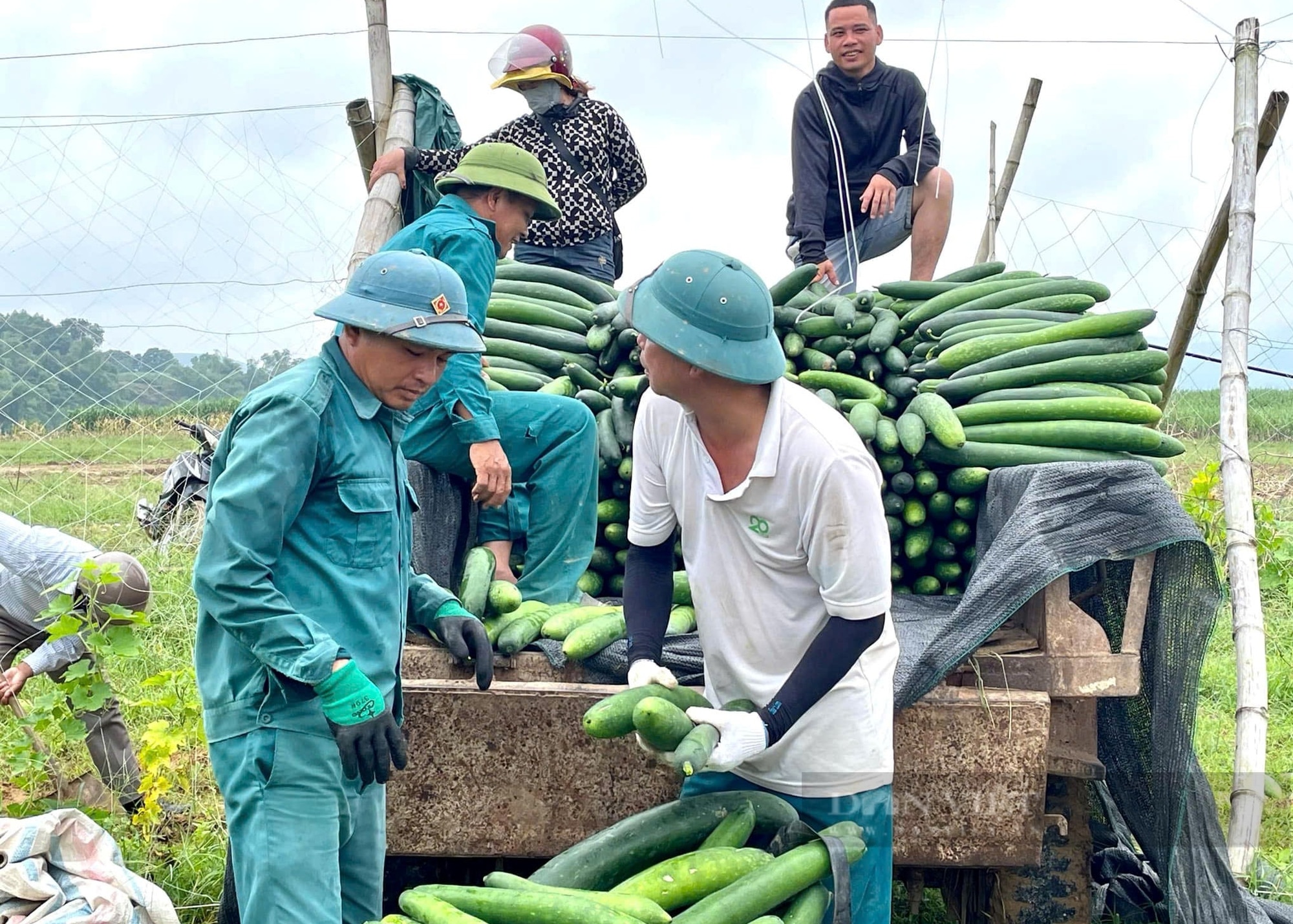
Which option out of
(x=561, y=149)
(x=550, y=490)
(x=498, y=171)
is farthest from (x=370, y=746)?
(x=561, y=149)

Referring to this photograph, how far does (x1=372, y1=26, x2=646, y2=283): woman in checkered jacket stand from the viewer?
5746 millimetres

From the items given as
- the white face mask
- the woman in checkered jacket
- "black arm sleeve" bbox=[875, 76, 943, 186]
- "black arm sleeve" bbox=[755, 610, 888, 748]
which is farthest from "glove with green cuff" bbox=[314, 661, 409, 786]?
"black arm sleeve" bbox=[875, 76, 943, 186]

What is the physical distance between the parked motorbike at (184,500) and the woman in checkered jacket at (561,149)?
120 inches

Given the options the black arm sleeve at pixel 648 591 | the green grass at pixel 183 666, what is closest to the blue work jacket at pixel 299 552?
the black arm sleeve at pixel 648 591

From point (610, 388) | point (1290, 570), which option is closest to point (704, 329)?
point (610, 388)

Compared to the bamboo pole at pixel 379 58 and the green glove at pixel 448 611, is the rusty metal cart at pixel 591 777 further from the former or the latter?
the bamboo pole at pixel 379 58

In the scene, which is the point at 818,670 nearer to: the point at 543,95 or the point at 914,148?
the point at 543,95

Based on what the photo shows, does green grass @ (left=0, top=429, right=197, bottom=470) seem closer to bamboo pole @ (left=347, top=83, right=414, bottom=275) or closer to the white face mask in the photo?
bamboo pole @ (left=347, top=83, right=414, bottom=275)

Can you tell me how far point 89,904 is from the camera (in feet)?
10.8

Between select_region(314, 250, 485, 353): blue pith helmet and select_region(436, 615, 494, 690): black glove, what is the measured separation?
81 cm

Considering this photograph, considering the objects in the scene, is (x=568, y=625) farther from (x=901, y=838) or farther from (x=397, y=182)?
(x=397, y=182)

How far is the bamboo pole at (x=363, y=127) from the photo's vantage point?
6531mm

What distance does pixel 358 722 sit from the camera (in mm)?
2580

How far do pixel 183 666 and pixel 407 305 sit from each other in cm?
437
